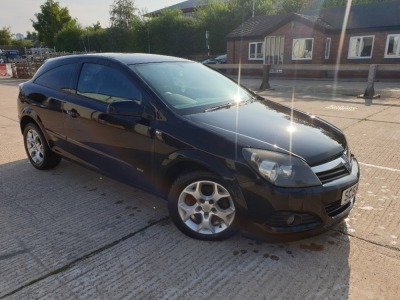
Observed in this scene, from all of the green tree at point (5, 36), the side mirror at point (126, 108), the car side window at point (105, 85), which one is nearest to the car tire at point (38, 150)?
the car side window at point (105, 85)

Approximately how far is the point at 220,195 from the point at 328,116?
6322 millimetres

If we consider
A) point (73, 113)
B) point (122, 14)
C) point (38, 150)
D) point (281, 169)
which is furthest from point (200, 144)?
point (122, 14)

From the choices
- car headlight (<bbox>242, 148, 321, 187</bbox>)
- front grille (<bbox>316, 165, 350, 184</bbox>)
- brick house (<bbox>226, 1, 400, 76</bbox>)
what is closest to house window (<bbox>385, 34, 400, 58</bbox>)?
brick house (<bbox>226, 1, 400, 76</bbox>)

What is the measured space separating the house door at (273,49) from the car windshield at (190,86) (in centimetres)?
2080

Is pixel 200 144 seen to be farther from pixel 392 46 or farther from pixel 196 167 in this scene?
pixel 392 46

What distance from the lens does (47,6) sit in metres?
57.8

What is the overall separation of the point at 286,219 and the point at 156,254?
1.09 m

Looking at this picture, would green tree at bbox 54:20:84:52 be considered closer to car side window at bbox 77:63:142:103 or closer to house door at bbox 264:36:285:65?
house door at bbox 264:36:285:65

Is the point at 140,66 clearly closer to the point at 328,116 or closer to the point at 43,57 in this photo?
the point at 328,116

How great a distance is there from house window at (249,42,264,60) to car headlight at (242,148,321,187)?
22.5 meters

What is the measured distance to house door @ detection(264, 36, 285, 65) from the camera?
76.5ft

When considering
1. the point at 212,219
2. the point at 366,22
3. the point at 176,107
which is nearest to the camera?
the point at 212,219

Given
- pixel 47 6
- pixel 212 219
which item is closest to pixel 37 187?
pixel 212 219

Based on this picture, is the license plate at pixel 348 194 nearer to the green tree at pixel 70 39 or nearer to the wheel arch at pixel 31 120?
the wheel arch at pixel 31 120
